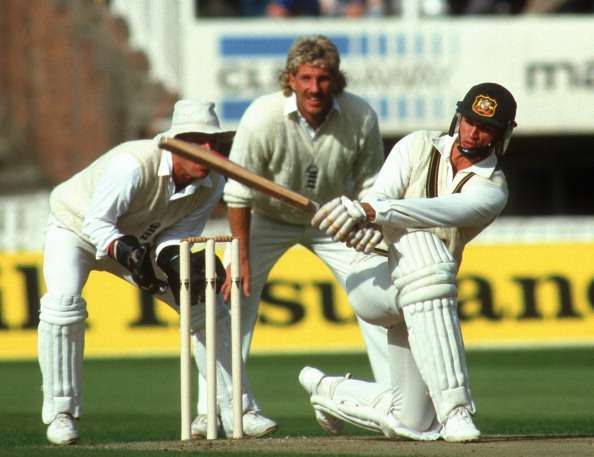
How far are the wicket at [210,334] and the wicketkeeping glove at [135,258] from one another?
189 millimetres

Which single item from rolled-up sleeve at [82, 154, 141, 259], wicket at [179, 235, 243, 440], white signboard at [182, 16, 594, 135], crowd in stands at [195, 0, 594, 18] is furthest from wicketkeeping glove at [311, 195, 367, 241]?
crowd in stands at [195, 0, 594, 18]

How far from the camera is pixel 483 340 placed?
1462 cm

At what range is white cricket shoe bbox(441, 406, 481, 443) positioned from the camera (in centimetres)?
652

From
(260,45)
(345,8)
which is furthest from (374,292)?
(345,8)

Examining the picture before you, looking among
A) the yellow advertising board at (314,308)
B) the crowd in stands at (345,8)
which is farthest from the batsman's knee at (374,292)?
the crowd in stands at (345,8)

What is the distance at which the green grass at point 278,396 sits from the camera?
26.8ft

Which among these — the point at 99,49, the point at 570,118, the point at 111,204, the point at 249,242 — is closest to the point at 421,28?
the point at 570,118

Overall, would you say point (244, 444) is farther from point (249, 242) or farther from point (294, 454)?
point (249, 242)

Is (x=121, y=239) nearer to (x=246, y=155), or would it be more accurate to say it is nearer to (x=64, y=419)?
(x=64, y=419)

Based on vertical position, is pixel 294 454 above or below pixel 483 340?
above

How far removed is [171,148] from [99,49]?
1331 cm

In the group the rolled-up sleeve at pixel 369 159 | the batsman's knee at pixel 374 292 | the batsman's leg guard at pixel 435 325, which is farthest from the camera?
the rolled-up sleeve at pixel 369 159

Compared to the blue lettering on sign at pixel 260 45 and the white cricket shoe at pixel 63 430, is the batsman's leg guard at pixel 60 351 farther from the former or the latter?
the blue lettering on sign at pixel 260 45

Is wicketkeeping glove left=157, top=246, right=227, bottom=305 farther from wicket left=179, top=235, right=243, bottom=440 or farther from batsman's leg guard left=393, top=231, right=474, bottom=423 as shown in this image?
batsman's leg guard left=393, top=231, right=474, bottom=423
